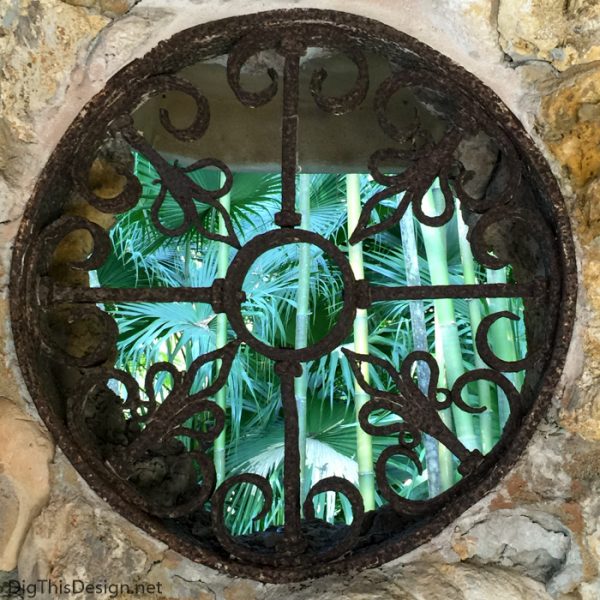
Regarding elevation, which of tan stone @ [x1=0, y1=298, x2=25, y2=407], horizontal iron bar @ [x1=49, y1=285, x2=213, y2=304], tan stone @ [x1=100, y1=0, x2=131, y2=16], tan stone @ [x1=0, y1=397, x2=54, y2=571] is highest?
tan stone @ [x1=100, y1=0, x2=131, y2=16]

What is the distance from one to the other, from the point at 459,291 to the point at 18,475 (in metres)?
0.57

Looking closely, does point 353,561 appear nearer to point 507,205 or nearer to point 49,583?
point 49,583

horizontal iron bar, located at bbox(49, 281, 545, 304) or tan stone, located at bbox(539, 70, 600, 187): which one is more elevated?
tan stone, located at bbox(539, 70, 600, 187)

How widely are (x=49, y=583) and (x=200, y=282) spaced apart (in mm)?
2311

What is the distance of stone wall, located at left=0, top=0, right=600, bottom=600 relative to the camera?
100 cm

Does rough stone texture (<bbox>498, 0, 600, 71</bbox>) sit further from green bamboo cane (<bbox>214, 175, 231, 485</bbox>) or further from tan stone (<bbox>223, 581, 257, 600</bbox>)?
green bamboo cane (<bbox>214, 175, 231, 485</bbox>)

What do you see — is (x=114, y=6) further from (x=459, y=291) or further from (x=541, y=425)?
(x=541, y=425)

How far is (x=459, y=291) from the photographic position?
112 cm

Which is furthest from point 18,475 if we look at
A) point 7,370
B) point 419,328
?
point 419,328

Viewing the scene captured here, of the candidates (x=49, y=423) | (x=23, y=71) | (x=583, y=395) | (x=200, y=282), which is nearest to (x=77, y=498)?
(x=49, y=423)

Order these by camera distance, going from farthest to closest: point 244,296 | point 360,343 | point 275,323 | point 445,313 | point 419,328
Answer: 1. point 275,323
2. point 419,328
3. point 360,343
4. point 445,313
5. point 244,296

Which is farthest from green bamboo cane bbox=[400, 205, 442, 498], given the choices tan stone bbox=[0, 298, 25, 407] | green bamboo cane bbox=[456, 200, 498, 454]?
tan stone bbox=[0, 298, 25, 407]

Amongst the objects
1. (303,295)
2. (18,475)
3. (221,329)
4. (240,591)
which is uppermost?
(303,295)

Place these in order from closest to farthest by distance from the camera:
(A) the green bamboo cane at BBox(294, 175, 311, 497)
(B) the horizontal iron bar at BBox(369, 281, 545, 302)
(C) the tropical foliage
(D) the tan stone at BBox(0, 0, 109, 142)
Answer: (D) the tan stone at BBox(0, 0, 109, 142) → (B) the horizontal iron bar at BBox(369, 281, 545, 302) → (A) the green bamboo cane at BBox(294, 175, 311, 497) → (C) the tropical foliage
